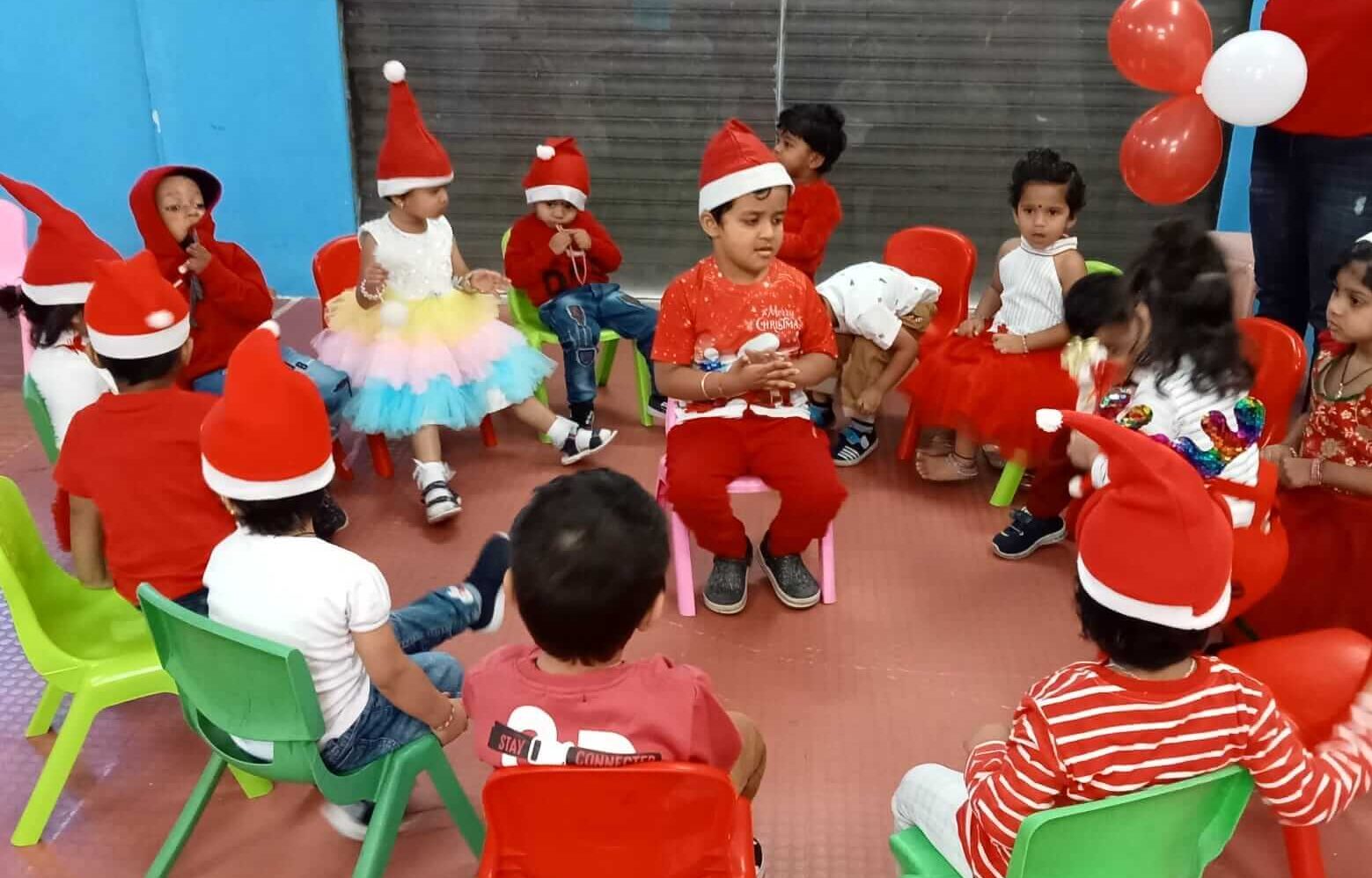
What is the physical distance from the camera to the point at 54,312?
2.52 m

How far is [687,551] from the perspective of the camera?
267 centimetres

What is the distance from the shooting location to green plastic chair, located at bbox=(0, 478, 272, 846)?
1905 mm

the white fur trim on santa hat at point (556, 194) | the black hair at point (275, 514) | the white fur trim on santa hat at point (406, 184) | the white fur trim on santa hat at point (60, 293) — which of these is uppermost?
the white fur trim on santa hat at point (406, 184)

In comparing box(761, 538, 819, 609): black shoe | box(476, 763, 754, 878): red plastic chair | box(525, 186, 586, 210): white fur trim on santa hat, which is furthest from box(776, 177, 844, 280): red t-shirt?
box(476, 763, 754, 878): red plastic chair

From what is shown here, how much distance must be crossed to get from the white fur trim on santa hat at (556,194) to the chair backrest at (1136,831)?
8.82 feet

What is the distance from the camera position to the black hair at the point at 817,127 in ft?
11.7

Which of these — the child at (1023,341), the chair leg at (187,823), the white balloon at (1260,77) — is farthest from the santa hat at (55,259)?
the white balloon at (1260,77)

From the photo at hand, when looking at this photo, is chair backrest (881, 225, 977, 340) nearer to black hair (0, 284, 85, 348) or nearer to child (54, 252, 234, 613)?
child (54, 252, 234, 613)

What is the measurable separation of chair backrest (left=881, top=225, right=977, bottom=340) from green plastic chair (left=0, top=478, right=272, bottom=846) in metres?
2.31

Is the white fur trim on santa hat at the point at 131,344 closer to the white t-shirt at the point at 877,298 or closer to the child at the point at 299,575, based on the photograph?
the child at the point at 299,575

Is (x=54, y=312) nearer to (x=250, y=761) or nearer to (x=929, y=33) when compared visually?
(x=250, y=761)

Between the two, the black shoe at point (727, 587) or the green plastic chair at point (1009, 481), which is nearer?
the black shoe at point (727, 587)

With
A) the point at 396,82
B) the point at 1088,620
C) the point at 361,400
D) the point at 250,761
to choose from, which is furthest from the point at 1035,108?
the point at 250,761

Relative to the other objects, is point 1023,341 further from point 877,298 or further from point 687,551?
point 687,551
